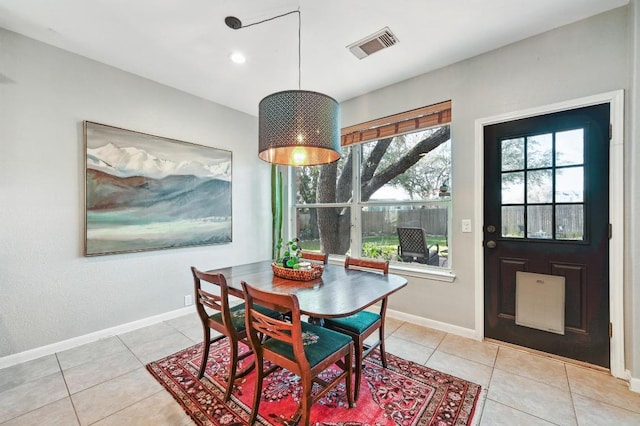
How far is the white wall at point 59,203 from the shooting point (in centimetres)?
220

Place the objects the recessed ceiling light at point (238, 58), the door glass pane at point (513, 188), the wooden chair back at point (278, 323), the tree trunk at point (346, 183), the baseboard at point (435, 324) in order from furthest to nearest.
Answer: the tree trunk at point (346, 183), the baseboard at point (435, 324), the recessed ceiling light at point (238, 58), the door glass pane at point (513, 188), the wooden chair back at point (278, 323)

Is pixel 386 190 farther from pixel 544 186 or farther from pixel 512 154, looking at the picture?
pixel 544 186

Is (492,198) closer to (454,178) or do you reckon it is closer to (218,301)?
(454,178)

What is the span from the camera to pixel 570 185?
218 centimetres

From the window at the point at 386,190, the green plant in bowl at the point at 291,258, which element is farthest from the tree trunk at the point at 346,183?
the green plant in bowl at the point at 291,258

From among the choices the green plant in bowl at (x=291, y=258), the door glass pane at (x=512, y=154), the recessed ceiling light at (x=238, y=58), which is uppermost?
the recessed ceiling light at (x=238, y=58)

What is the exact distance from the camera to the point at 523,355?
2.31m

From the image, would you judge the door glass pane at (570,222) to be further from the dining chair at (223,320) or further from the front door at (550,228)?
the dining chair at (223,320)

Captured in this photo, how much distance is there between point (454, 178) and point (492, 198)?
1.30ft

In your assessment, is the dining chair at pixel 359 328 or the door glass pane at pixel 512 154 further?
the door glass pane at pixel 512 154

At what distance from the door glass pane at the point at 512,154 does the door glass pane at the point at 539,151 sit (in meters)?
0.06

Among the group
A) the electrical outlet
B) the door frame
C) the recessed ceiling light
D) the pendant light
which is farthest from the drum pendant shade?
the electrical outlet

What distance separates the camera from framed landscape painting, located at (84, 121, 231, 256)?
2.60 m

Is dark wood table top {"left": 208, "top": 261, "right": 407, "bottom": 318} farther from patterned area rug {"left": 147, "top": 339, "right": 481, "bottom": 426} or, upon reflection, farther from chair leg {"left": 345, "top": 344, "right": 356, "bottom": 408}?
patterned area rug {"left": 147, "top": 339, "right": 481, "bottom": 426}
